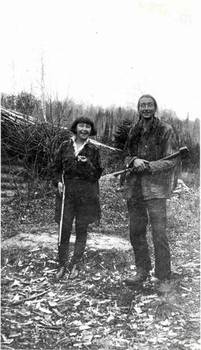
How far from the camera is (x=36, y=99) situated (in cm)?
536

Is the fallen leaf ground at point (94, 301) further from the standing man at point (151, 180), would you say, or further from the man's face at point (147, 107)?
the man's face at point (147, 107)

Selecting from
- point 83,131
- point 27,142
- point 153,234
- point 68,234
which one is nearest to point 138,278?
point 153,234

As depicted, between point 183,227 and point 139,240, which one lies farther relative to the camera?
point 183,227

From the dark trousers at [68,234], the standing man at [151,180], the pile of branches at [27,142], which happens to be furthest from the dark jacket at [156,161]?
the pile of branches at [27,142]

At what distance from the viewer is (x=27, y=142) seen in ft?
18.3

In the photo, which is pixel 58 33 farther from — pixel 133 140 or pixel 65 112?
pixel 133 140

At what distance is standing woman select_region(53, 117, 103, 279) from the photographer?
12.6ft

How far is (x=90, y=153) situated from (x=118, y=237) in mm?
1185

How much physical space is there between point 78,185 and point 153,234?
33.3 inches

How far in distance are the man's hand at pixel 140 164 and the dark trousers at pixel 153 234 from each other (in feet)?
0.96

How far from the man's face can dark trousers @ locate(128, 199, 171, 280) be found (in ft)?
2.44

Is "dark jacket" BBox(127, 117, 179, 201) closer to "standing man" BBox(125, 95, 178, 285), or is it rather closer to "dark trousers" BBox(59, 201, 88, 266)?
"standing man" BBox(125, 95, 178, 285)

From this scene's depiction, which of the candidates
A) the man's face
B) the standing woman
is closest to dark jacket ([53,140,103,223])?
Result: the standing woman

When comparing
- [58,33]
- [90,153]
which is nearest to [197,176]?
[90,153]
